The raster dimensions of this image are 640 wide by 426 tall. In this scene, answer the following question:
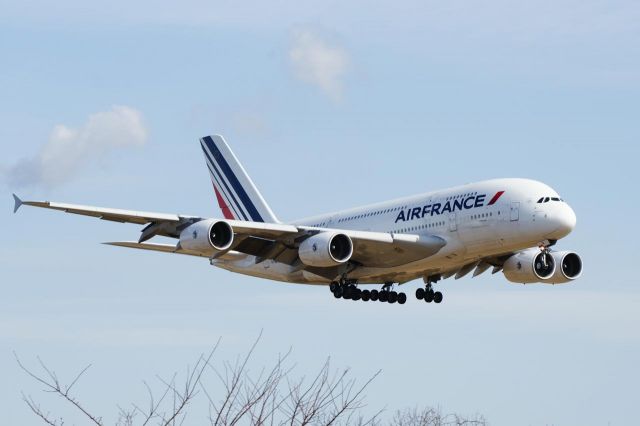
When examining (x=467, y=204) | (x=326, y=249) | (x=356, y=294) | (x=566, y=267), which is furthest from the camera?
(x=566, y=267)

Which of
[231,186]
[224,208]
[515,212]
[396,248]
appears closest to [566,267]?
[515,212]

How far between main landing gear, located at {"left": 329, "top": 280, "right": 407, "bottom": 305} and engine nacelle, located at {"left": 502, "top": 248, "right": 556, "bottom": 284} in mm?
4985

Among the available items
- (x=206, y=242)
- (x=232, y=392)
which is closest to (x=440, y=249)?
(x=206, y=242)

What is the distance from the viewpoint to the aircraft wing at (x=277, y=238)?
43406 mm

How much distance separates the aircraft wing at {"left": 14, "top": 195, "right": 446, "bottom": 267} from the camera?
4341 cm

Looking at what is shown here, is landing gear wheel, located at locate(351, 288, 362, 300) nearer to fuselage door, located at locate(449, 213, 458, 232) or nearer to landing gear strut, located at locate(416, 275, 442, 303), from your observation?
landing gear strut, located at locate(416, 275, 442, 303)

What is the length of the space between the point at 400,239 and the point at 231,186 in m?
22.4

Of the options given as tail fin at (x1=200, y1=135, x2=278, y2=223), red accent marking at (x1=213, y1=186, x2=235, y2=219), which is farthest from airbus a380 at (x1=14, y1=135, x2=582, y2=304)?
red accent marking at (x1=213, y1=186, x2=235, y2=219)

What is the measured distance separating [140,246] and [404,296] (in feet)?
40.1

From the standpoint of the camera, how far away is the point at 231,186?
66250 mm

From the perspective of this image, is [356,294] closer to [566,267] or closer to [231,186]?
[566,267]

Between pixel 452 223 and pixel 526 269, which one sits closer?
pixel 452 223

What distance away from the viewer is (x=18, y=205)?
38375 millimetres

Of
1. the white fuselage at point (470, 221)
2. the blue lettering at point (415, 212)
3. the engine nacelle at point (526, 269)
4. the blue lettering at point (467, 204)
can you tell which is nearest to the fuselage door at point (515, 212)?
the white fuselage at point (470, 221)
